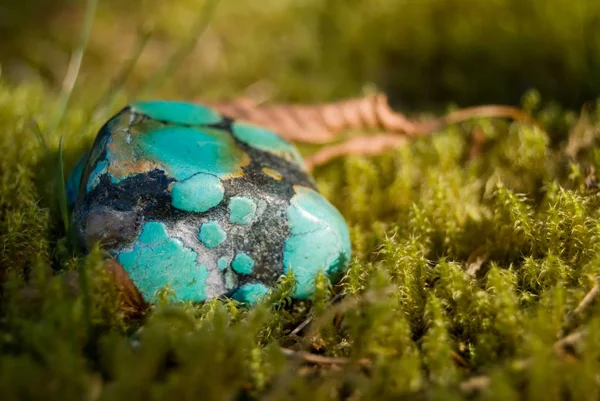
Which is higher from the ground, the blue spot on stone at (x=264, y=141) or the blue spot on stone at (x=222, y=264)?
the blue spot on stone at (x=264, y=141)

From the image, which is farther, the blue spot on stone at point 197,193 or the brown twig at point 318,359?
the blue spot on stone at point 197,193

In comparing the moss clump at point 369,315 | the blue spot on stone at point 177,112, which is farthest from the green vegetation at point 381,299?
the blue spot on stone at point 177,112

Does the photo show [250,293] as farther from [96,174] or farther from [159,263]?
[96,174]

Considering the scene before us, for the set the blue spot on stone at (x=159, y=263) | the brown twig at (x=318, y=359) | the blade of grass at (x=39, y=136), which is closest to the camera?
A: the brown twig at (x=318, y=359)

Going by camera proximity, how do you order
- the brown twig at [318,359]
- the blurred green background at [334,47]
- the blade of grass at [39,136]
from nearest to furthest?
the brown twig at [318,359]
the blade of grass at [39,136]
the blurred green background at [334,47]

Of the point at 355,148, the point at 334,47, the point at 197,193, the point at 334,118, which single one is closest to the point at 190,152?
the point at 197,193

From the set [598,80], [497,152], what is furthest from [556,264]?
[598,80]

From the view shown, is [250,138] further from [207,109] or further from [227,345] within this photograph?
[227,345]

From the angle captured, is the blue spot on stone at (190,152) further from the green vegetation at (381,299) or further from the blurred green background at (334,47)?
the blurred green background at (334,47)
